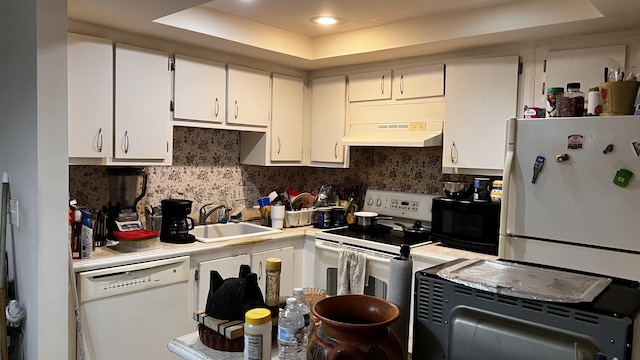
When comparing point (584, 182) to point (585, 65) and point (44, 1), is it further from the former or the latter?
point (44, 1)

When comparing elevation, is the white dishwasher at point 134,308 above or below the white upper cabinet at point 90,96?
below

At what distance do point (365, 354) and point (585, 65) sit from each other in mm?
2299

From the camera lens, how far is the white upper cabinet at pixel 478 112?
9.50 ft

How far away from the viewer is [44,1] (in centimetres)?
212

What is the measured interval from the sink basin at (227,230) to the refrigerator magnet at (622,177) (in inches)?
83.9

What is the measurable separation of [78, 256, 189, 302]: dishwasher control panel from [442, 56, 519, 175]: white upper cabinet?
183 centimetres

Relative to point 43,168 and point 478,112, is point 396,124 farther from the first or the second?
point 43,168

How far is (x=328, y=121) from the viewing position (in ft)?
12.6

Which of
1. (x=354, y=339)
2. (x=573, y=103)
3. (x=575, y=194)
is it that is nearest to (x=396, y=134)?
(x=573, y=103)

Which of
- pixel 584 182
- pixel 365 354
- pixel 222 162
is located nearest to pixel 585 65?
pixel 584 182

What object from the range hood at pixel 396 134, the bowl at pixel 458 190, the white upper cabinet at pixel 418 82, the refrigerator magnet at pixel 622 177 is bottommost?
the bowl at pixel 458 190

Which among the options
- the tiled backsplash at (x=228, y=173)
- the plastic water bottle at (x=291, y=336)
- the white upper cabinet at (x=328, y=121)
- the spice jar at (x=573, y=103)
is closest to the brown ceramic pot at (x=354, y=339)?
the plastic water bottle at (x=291, y=336)

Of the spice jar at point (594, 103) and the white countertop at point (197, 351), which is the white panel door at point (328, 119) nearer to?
the spice jar at point (594, 103)

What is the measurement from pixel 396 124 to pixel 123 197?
75.0 inches
